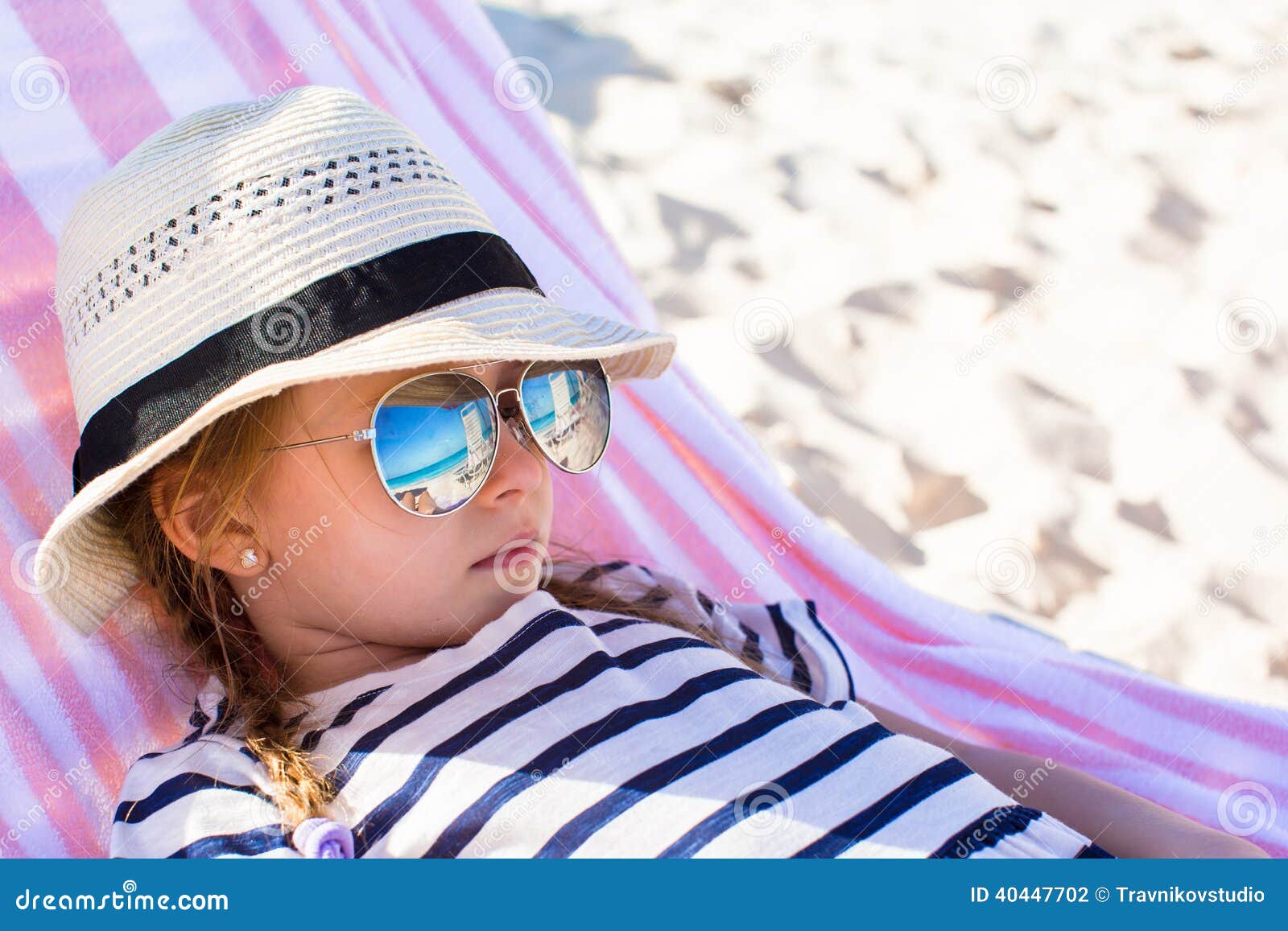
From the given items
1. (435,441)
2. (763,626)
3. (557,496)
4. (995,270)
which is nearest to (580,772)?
(435,441)

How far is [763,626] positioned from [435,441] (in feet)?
1.84

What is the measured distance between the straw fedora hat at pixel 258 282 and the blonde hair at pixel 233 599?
73mm

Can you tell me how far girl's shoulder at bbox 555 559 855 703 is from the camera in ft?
4.67

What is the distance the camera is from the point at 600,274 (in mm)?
1946

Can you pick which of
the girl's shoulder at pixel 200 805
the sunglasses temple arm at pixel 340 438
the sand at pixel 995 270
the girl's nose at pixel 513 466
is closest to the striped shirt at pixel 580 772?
the girl's shoulder at pixel 200 805

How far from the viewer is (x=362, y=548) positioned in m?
1.17

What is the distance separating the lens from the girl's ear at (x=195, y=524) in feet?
3.93

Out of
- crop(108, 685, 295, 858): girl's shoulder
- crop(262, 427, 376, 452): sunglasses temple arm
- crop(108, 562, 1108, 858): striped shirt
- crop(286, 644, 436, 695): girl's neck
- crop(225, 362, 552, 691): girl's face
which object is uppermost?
crop(262, 427, 376, 452): sunglasses temple arm

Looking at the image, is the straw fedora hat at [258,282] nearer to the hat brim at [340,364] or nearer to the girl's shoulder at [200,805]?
the hat brim at [340,364]

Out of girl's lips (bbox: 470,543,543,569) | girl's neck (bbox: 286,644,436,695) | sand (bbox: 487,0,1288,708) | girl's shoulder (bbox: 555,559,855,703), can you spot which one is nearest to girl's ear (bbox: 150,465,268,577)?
girl's neck (bbox: 286,644,436,695)

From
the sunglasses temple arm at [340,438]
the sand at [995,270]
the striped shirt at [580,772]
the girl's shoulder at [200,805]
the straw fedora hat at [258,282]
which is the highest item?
the straw fedora hat at [258,282]

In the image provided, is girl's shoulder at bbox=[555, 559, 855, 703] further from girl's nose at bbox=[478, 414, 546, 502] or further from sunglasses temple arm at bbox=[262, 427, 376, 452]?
sunglasses temple arm at bbox=[262, 427, 376, 452]

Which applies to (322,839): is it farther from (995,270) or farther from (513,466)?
(995,270)
